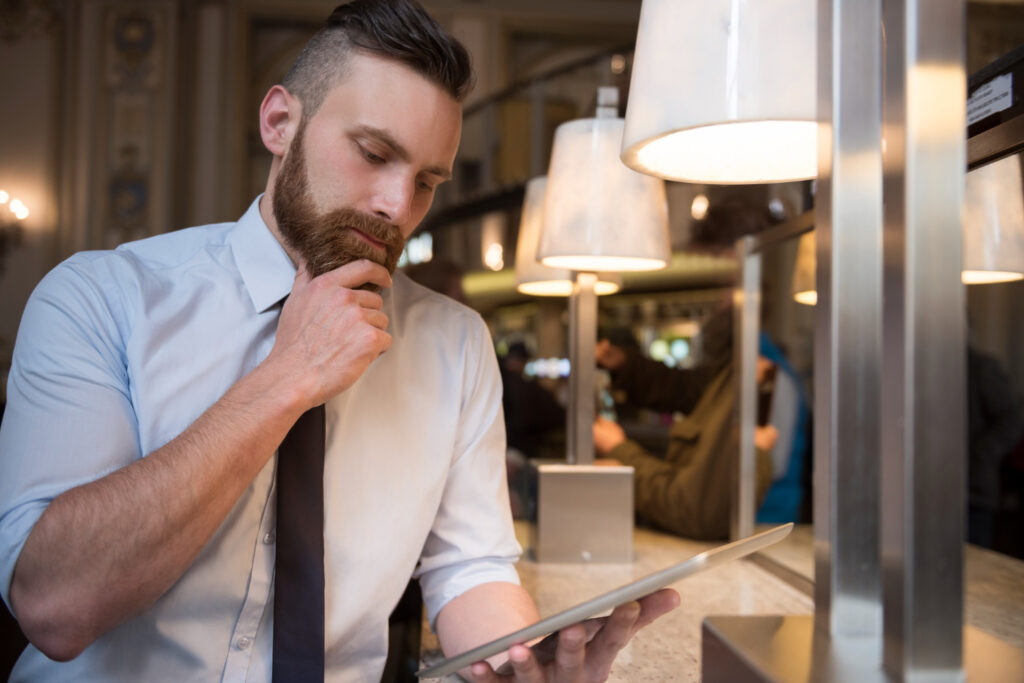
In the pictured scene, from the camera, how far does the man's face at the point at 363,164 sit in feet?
3.77

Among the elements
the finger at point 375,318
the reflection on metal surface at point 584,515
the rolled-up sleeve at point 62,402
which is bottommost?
the reflection on metal surface at point 584,515

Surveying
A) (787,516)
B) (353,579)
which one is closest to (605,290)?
(787,516)

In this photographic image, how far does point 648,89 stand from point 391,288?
23.6 inches

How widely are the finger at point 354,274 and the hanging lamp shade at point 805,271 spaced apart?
0.97 meters

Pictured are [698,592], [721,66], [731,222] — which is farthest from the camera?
[731,222]

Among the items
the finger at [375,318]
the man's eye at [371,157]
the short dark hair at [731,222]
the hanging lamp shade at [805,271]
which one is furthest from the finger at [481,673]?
the short dark hair at [731,222]

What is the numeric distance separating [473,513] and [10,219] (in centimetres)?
706

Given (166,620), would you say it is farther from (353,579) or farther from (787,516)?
(787,516)

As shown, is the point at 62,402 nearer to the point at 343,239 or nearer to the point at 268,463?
the point at 268,463

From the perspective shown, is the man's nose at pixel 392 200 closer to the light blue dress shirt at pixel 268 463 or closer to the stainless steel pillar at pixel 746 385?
the light blue dress shirt at pixel 268 463

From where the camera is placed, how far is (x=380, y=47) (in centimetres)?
118

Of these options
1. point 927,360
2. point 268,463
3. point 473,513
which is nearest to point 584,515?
point 473,513

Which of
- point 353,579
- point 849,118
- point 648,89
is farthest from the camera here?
point 353,579

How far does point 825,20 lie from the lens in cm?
59
